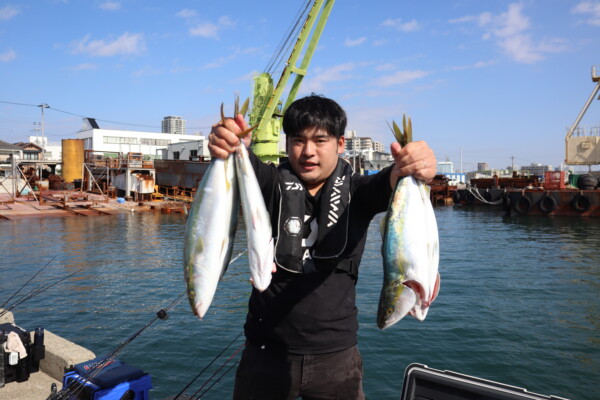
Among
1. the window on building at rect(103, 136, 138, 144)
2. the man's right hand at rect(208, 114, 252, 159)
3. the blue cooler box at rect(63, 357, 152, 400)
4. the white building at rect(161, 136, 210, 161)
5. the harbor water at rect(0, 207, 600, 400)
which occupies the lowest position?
the harbor water at rect(0, 207, 600, 400)

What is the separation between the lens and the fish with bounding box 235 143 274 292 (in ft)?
9.18

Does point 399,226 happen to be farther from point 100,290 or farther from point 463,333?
point 100,290

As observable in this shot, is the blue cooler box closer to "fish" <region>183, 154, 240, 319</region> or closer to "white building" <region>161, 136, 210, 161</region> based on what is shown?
"fish" <region>183, 154, 240, 319</region>

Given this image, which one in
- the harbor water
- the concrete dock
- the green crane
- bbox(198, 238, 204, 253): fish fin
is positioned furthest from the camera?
the green crane

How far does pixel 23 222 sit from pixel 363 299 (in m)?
27.2

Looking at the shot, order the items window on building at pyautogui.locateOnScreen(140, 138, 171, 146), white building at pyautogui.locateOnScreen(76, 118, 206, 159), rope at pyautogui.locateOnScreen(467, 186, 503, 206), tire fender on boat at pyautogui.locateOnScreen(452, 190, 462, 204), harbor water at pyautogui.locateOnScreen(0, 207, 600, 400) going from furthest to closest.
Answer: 1. window on building at pyautogui.locateOnScreen(140, 138, 171, 146)
2. white building at pyautogui.locateOnScreen(76, 118, 206, 159)
3. tire fender on boat at pyautogui.locateOnScreen(452, 190, 462, 204)
4. rope at pyautogui.locateOnScreen(467, 186, 503, 206)
5. harbor water at pyautogui.locateOnScreen(0, 207, 600, 400)

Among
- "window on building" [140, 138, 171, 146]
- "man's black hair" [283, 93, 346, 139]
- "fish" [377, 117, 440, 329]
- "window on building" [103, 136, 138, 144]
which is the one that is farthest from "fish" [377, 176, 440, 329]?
"window on building" [140, 138, 171, 146]

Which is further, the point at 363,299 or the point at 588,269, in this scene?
the point at 588,269

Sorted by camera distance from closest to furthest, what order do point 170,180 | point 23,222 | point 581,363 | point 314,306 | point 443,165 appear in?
point 314,306 < point 581,363 < point 23,222 < point 170,180 < point 443,165

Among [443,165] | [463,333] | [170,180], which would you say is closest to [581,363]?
[463,333]

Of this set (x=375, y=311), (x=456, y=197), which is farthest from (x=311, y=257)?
(x=456, y=197)

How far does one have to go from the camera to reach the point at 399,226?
306 centimetres

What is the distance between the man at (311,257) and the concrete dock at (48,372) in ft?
15.0

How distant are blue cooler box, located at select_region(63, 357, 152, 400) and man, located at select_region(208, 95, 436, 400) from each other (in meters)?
2.51
